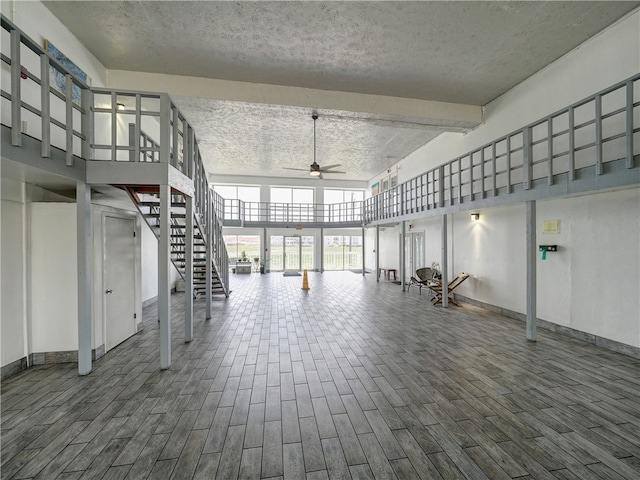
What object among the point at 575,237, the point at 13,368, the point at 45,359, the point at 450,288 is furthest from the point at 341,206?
the point at 13,368

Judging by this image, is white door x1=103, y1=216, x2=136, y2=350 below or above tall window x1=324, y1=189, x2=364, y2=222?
below

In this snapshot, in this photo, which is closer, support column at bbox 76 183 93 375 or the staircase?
support column at bbox 76 183 93 375

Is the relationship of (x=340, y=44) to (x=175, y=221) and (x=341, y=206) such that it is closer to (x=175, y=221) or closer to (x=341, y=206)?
(x=175, y=221)

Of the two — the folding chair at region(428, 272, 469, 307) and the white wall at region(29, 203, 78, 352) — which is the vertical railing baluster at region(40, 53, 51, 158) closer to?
the white wall at region(29, 203, 78, 352)

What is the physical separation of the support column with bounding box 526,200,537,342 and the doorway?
5.17m

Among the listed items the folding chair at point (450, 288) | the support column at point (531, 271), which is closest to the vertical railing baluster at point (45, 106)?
the support column at point (531, 271)

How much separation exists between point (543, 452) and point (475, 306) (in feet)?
17.9

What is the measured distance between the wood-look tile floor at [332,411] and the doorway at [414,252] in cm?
544

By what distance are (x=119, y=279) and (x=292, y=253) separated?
37.4ft

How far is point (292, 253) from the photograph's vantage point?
1561cm

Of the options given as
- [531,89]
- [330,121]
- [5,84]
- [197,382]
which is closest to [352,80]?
[330,121]

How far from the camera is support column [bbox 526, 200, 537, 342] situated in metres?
4.46

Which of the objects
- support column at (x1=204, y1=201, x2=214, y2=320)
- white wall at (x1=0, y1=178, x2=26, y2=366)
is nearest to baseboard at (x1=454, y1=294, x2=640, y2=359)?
support column at (x1=204, y1=201, x2=214, y2=320)

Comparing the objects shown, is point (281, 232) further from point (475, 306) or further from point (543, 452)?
point (543, 452)
